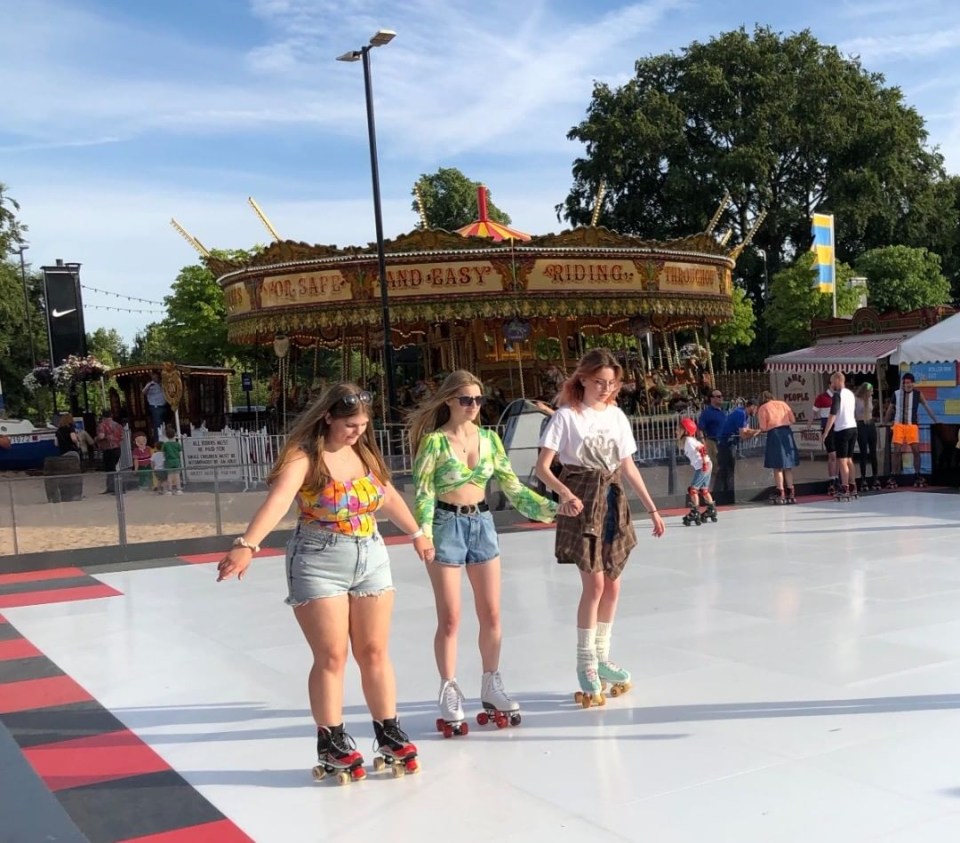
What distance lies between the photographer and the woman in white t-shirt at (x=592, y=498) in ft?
16.4

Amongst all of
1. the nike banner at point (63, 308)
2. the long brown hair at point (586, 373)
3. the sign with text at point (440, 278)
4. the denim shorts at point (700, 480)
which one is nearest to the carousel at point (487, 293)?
the sign with text at point (440, 278)

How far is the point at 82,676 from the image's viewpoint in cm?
617

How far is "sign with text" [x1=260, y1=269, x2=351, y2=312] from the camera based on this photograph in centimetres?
1872

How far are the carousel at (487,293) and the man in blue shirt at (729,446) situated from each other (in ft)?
20.0

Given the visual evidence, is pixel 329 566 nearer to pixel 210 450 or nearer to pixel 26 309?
pixel 210 450

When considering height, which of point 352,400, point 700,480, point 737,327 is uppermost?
point 737,327

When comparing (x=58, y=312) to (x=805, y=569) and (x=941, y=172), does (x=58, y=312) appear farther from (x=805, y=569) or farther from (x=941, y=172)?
(x=941, y=172)

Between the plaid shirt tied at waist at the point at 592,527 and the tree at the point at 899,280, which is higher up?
the tree at the point at 899,280

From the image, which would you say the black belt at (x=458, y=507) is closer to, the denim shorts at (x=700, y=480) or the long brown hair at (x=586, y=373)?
the long brown hair at (x=586, y=373)

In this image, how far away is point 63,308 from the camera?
31.5 meters

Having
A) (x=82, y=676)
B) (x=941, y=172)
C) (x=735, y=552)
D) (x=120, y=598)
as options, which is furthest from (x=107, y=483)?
(x=941, y=172)

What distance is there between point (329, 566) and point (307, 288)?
1540 centimetres

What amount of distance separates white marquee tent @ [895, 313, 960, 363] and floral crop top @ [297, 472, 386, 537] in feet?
37.9

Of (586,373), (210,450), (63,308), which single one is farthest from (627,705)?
(63,308)
